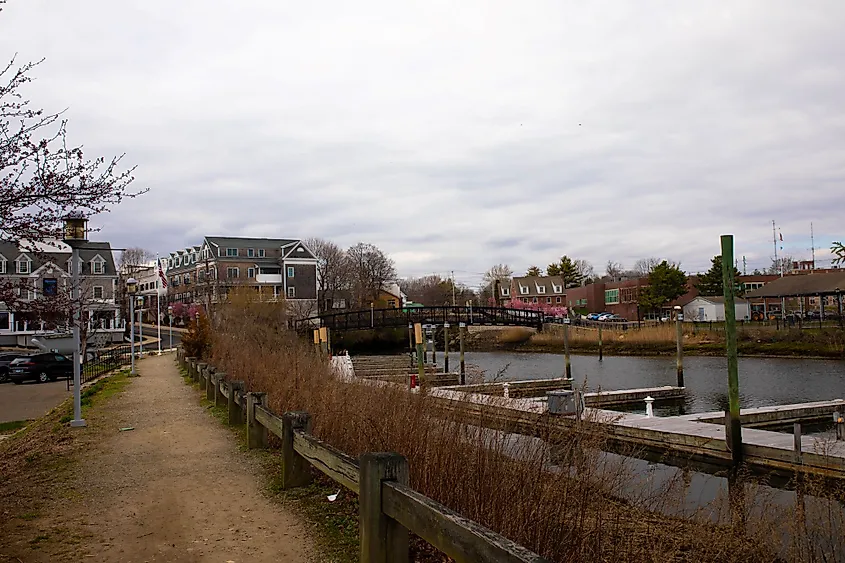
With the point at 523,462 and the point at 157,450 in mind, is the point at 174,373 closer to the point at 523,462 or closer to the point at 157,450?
the point at 157,450

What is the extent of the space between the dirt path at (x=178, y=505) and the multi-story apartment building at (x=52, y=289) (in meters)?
1.95

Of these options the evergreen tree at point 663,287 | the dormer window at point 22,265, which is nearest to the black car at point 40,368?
the dormer window at point 22,265

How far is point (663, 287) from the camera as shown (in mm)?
71312

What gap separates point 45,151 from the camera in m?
6.25

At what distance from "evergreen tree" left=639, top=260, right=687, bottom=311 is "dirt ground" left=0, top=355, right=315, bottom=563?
65.9m

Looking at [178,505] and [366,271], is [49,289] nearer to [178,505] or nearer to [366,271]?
[178,505]

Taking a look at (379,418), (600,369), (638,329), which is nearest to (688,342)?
(638,329)

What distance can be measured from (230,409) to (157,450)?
6.28ft

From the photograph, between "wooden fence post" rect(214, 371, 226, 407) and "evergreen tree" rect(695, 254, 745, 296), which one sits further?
"evergreen tree" rect(695, 254, 745, 296)

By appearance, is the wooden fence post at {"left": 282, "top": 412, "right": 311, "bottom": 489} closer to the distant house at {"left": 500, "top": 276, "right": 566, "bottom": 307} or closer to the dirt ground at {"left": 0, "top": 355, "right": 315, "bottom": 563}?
the dirt ground at {"left": 0, "top": 355, "right": 315, "bottom": 563}

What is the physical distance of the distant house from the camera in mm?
109438

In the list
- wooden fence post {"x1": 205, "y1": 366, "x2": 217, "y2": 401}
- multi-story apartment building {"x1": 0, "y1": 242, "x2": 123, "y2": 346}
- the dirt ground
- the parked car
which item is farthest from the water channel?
the parked car

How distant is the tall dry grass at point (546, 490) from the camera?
15.8 feet

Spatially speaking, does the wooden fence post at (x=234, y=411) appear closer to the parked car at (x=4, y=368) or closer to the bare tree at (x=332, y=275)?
the parked car at (x=4, y=368)
